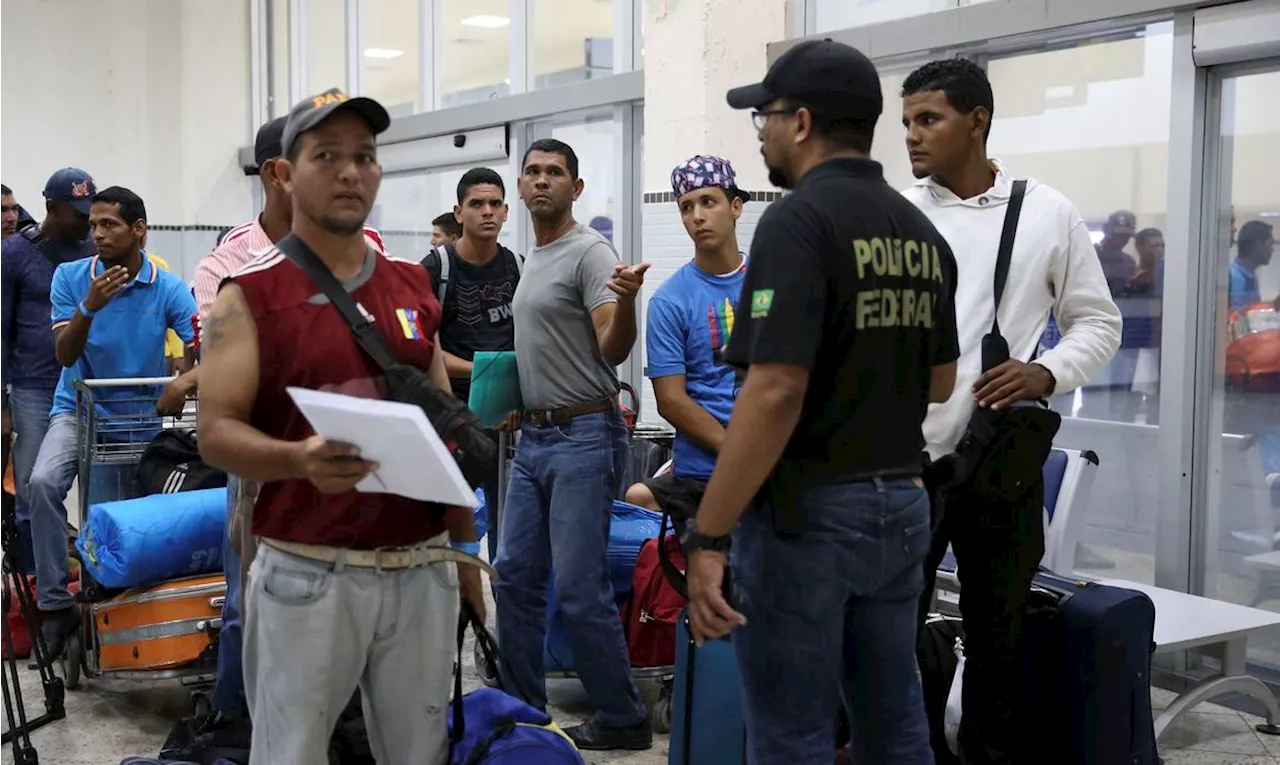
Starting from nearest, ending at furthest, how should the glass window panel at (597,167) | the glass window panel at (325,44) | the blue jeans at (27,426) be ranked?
the blue jeans at (27,426) < the glass window panel at (597,167) < the glass window panel at (325,44)

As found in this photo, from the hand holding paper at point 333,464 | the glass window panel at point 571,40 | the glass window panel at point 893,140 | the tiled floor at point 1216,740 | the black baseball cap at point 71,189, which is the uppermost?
the glass window panel at point 571,40

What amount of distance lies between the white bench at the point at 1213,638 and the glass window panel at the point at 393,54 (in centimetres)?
807

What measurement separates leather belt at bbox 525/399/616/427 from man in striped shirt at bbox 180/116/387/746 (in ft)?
2.71

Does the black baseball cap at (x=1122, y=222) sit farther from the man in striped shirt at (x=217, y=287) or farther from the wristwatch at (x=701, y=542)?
the wristwatch at (x=701, y=542)

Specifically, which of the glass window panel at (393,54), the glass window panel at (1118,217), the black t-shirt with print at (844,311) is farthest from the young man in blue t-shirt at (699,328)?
the glass window panel at (393,54)

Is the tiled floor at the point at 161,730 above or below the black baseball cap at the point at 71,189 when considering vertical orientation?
below

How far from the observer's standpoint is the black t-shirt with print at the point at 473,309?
486 cm

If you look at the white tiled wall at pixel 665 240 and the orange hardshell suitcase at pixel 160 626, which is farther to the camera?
the white tiled wall at pixel 665 240

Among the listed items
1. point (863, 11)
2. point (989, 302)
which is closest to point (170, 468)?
point (989, 302)

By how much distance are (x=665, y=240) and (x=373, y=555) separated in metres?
4.92

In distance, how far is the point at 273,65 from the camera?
43.3 feet

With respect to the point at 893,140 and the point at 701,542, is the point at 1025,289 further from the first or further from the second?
the point at 893,140

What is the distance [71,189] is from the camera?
5.18 m

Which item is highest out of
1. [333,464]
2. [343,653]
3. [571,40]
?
[571,40]
